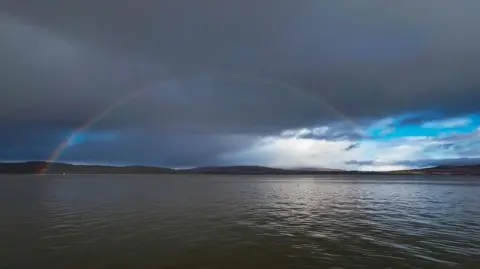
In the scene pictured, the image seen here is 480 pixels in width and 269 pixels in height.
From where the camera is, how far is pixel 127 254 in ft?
69.9

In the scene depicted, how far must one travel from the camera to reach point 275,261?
64.7 feet

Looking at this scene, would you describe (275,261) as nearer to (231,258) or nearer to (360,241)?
(231,258)

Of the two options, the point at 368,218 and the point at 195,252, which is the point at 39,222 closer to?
the point at 195,252

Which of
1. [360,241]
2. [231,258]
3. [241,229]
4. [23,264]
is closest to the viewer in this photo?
[23,264]

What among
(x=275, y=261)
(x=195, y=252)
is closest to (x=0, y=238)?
(x=195, y=252)

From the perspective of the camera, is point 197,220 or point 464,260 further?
point 197,220

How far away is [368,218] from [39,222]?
36.8 meters

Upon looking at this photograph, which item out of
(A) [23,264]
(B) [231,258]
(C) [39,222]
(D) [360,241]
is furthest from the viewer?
(C) [39,222]

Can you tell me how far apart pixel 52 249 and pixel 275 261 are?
612 inches

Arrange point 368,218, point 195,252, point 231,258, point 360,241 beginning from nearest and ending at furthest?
point 231,258, point 195,252, point 360,241, point 368,218

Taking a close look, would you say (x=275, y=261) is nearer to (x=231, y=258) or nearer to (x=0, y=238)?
(x=231, y=258)

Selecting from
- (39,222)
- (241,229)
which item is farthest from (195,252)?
(39,222)

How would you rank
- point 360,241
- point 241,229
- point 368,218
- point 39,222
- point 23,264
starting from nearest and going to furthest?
point 23,264, point 360,241, point 241,229, point 39,222, point 368,218

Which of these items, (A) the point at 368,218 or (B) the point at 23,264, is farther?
(A) the point at 368,218
